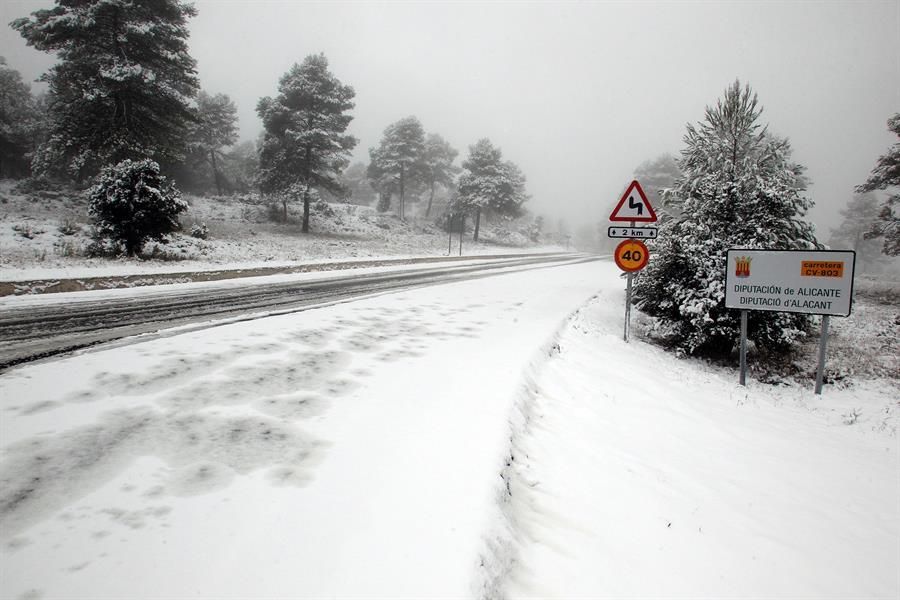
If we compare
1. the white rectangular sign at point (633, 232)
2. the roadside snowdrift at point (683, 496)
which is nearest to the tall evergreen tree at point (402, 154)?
the white rectangular sign at point (633, 232)

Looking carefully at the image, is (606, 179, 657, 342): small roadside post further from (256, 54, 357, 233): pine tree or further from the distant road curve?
(256, 54, 357, 233): pine tree

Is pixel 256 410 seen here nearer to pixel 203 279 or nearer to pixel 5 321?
pixel 5 321

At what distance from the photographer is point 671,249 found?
9.15m

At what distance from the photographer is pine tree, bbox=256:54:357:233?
89.4 feet

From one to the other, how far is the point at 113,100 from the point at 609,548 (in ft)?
80.8

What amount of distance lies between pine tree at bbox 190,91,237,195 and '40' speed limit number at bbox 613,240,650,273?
42292mm

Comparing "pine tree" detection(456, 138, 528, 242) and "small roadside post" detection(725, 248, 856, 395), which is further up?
"pine tree" detection(456, 138, 528, 242)

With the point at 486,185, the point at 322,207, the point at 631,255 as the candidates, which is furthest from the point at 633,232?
the point at 486,185

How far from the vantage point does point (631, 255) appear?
7.71 metres

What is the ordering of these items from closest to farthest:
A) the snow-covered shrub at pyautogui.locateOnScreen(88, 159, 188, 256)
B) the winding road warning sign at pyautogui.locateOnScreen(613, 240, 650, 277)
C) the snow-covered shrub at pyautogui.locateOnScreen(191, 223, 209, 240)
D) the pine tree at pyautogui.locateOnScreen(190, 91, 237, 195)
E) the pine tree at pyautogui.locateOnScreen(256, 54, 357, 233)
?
the winding road warning sign at pyautogui.locateOnScreen(613, 240, 650, 277) < the snow-covered shrub at pyautogui.locateOnScreen(88, 159, 188, 256) < the snow-covered shrub at pyautogui.locateOnScreen(191, 223, 209, 240) < the pine tree at pyautogui.locateOnScreen(256, 54, 357, 233) < the pine tree at pyautogui.locateOnScreen(190, 91, 237, 195)

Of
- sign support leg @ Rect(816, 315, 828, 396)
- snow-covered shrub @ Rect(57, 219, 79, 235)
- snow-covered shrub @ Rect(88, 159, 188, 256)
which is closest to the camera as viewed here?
sign support leg @ Rect(816, 315, 828, 396)

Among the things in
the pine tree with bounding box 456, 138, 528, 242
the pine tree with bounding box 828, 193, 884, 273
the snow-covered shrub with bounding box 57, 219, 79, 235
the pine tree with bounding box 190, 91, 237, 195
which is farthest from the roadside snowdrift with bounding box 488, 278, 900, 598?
the pine tree with bounding box 828, 193, 884, 273

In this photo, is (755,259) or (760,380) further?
(760,380)

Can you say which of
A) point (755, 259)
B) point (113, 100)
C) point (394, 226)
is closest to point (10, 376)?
point (755, 259)
